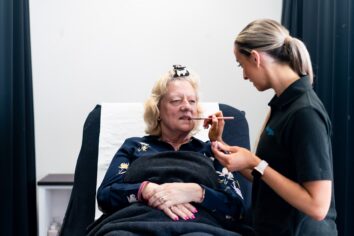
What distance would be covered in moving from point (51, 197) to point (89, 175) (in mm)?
792

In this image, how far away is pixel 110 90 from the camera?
2.48 m

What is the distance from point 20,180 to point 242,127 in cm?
121

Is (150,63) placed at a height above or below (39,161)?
above

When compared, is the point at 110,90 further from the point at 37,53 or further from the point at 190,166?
the point at 190,166

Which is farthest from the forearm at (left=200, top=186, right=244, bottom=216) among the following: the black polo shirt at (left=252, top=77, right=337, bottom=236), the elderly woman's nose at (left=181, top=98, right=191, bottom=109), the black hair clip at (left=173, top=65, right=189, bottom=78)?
the black hair clip at (left=173, top=65, right=189, bottom=78)

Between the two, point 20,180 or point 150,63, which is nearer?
point 20,180

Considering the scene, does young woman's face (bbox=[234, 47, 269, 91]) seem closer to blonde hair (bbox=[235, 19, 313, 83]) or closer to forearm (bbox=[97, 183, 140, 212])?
blonde hair (bbox=[235, 19, 313, 83])

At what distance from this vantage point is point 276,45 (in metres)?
1.18

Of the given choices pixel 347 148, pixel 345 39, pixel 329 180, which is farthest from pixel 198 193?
pixel 345 39

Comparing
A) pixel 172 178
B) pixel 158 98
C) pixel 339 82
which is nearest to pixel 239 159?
pixel 172 178

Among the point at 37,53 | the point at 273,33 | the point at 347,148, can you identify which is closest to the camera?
the point at 273,33

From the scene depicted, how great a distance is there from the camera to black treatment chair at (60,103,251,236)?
176 centimetres

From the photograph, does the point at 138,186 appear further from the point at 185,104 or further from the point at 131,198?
the point at 185,104

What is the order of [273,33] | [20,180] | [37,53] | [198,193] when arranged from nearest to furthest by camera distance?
1. [273,33]
2. [198,193]
3. [20,180]
4. [37,53]
